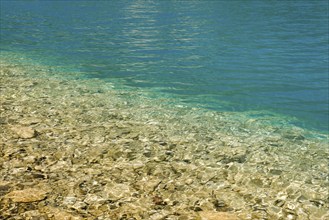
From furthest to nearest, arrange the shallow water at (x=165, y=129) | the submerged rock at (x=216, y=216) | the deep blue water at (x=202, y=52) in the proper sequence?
the deep blue water at (x=202, y=52) → the shallow water at (x=165, y=129) → the submerged rock at (x=216, y=216)

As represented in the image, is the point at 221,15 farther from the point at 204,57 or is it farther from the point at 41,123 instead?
the point at 41,123

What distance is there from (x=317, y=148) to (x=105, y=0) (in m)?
79.1

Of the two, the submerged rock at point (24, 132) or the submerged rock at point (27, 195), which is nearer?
the submerged rock at point (27, 195)

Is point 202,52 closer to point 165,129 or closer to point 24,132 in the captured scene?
point 165,129

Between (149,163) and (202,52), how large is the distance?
75.1ft

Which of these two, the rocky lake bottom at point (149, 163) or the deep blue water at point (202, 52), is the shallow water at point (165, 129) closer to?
the rocky lake bottom at point (149, 163)

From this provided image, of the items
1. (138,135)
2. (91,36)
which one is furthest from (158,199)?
(91,36)

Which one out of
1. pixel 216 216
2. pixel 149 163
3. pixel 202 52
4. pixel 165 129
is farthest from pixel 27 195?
pixel 202 52

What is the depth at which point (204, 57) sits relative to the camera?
3116 centimetres

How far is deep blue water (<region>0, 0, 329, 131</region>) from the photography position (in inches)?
840

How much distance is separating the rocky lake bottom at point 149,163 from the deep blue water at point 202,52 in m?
3.58

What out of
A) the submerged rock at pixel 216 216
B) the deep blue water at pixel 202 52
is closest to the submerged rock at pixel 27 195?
the submerged rock at pixel 216 216

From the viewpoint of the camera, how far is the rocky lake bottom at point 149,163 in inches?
364

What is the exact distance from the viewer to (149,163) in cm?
1168
